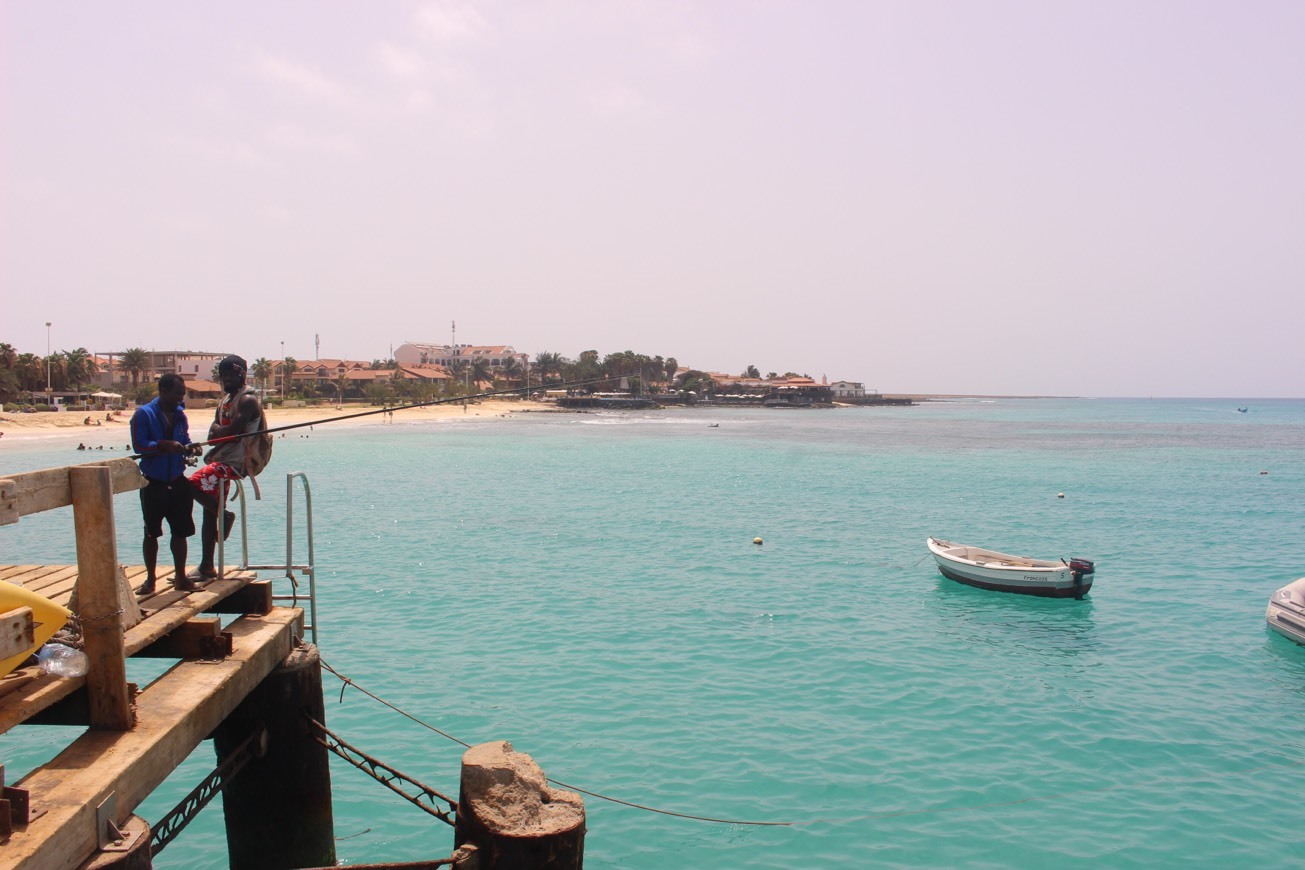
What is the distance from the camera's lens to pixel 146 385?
111438mm

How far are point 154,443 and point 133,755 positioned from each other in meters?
3.03

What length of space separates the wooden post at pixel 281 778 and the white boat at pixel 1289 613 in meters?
19.6

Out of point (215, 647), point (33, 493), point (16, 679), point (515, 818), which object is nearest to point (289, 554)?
point (215, 647)

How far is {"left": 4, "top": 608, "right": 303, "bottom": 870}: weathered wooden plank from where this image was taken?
14.3 feet

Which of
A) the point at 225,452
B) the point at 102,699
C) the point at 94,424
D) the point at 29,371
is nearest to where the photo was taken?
the point at 102,699

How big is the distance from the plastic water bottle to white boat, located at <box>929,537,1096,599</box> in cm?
2151

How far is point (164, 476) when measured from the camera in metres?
7.44

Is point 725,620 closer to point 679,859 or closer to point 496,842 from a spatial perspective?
point 679,859

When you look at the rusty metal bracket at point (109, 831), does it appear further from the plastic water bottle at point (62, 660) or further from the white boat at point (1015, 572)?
the white boat at point (1015, 572)

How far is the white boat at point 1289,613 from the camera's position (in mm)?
18641

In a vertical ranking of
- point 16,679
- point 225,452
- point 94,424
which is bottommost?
point 94,424

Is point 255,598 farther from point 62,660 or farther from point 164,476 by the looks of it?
point 62,660

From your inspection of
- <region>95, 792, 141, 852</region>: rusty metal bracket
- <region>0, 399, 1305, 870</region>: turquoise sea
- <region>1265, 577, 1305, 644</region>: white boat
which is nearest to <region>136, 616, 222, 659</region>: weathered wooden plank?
<region>95, 792, 141, 852</region>: rusty metal bracket

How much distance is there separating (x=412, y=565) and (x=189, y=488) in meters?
18.2
